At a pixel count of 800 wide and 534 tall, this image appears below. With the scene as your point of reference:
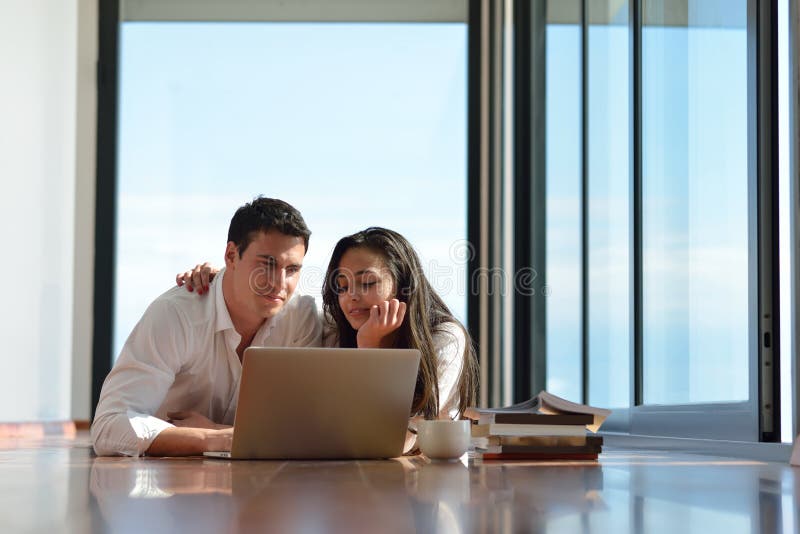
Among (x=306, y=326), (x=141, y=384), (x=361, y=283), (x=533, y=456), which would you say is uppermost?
(x=361, y=283)

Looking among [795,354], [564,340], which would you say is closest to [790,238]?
[795,354]

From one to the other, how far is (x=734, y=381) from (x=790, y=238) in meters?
0.48

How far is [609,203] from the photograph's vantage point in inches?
149

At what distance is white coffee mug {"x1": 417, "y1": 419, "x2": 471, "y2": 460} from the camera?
206cm

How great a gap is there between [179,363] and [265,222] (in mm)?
432

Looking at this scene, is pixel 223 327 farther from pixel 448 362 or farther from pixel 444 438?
pixel 444 438

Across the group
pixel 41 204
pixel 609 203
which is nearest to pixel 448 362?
pixel 609 203

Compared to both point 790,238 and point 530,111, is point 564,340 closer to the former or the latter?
point 530,111

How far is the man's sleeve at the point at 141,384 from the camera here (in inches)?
91.3

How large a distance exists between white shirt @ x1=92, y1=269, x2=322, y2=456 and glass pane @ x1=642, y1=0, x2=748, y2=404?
3.54 feet

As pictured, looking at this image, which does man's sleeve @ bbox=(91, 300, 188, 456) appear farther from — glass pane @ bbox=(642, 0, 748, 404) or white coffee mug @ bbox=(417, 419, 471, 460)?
glass pane @ bbox=(642, 0, 748, 404)

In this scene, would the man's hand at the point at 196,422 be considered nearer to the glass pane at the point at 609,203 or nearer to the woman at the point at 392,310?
the woman at the point at 392,310

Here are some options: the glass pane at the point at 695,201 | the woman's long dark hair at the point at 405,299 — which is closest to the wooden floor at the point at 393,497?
the woman's long dark hair at the point at 405,299

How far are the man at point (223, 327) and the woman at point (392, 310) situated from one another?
0.10m
